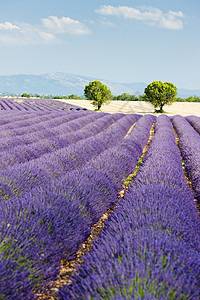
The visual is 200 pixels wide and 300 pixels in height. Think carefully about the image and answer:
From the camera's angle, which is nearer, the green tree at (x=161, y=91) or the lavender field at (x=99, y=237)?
the lavender field at (x=99, y=237)

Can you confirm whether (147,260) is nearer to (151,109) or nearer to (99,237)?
(99,237)

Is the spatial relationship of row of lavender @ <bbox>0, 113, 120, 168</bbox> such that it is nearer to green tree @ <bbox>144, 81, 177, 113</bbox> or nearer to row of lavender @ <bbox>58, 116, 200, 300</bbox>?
row of lavender @ <bbox>58, 116, 200, 300</bbox>

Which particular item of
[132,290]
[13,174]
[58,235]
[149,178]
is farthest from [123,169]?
[132,290]

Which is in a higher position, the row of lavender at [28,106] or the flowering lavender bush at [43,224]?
the row of lavender at [28,106]

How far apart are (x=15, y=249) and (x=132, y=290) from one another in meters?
0.83

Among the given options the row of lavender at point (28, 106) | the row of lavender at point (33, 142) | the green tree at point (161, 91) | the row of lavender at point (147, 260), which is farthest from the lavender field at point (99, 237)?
the green tree at point (161, 91)

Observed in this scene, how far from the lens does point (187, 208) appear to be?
2.43 m

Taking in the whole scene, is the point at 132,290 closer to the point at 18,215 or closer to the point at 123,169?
the point at 18,215

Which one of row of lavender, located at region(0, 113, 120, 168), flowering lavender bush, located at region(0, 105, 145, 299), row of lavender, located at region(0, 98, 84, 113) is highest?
row of lavender, located at region(0, 98, 84, 113)

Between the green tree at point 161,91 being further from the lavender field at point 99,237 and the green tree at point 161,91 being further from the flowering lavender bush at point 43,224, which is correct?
the flowering lavender bush at point 43,224

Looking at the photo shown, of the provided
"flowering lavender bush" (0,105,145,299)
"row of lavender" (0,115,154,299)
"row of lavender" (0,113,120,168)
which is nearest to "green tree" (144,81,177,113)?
"row of lavender" (0,113,120,168)

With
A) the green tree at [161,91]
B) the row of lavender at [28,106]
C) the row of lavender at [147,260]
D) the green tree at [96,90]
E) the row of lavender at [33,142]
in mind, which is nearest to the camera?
the row of lavender at [147,260]

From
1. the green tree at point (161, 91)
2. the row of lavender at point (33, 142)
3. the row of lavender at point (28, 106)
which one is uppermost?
the green tree at point (161, 91)

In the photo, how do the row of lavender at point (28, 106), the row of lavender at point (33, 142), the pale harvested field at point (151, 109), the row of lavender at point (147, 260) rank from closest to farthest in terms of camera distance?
the row of lavender at point (147, 260) → the row of lavender at point (33, 142) → the row of lavender at point (28, 106) → the pale harvested field at point (151, 109)
